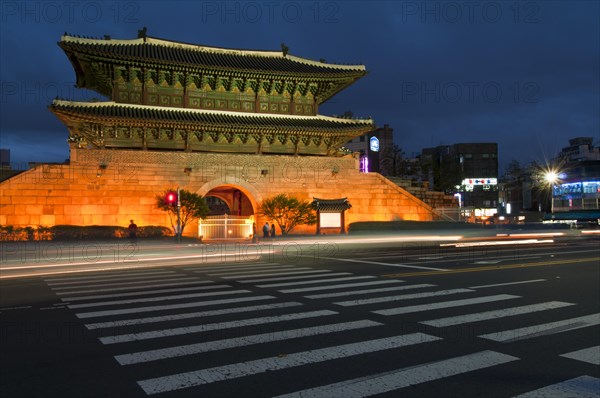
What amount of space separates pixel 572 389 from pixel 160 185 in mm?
30953

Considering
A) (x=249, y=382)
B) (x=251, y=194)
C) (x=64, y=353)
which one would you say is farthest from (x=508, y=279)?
(x=251, y=194)

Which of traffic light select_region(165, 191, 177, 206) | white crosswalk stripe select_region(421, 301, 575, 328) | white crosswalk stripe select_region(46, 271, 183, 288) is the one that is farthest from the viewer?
traffic light select_region(165, 191, 177, 206)

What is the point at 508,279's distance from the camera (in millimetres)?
11695

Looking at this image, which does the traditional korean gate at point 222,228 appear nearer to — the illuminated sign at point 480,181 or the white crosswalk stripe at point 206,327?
the white crosswalk stripe at point 206,327

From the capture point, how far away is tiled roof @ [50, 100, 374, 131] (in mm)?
30516

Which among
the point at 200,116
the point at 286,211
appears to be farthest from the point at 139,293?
the point at 200,116

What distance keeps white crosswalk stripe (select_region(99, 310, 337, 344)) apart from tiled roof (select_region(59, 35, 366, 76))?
28.5 meters

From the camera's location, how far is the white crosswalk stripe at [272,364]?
15.5 ft

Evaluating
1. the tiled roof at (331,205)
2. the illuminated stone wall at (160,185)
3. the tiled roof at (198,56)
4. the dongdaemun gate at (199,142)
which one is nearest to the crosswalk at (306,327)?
the dongdaemun gate at (199,142)

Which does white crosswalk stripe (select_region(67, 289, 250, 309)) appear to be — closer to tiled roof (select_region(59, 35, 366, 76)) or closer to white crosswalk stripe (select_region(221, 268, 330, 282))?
white crosswalk stripe (select_region(221, 268, 330, 282))

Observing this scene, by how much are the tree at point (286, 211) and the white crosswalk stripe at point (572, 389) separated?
96.6ft

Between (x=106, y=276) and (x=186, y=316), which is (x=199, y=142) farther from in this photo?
(x=186, y=316)

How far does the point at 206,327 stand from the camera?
277 inches

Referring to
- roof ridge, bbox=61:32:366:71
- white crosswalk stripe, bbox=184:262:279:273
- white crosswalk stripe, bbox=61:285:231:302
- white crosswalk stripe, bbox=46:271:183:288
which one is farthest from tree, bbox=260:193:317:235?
white crosswalk stripe, bbox=61:285:231:302
